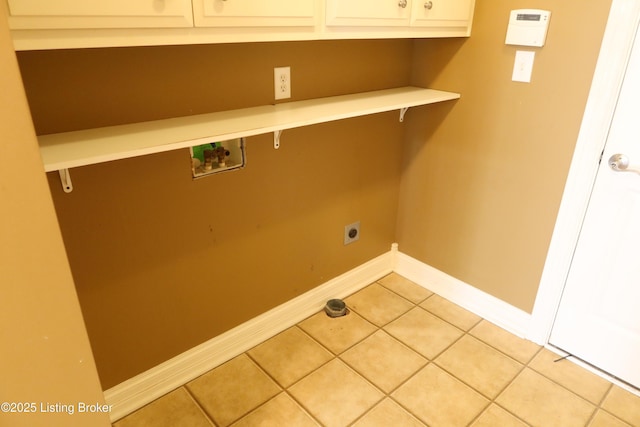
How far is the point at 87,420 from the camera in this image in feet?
3.01

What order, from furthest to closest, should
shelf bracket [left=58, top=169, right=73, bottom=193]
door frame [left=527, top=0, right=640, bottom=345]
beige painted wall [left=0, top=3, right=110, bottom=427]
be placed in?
door frame [left=527, top=0, right=640, bottom=345], shelf bracket [left=58, top=169, right=73, bottom=193], beige painted wall [left=0, top=3, right=110, bottom=427]

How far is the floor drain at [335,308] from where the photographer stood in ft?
7.68

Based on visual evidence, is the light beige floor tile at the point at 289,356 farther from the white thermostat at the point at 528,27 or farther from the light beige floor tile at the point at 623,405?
the white thermostat at the point at 528,27

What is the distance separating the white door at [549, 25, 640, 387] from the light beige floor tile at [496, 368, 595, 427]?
27 cm

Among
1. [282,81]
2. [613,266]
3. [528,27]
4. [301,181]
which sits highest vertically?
[528,27]

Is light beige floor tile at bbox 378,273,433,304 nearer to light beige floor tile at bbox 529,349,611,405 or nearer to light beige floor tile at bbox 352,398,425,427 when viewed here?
light beige floor tile at bbox 529,349,611,405

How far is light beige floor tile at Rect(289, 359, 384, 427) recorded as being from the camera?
177 centimetres

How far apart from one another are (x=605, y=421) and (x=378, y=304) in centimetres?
113

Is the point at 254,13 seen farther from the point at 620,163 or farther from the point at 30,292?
the point at 620,163

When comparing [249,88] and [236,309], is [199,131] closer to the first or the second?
[249,88]

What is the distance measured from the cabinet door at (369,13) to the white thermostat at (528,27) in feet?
1.68

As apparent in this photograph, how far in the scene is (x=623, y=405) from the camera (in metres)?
1.84

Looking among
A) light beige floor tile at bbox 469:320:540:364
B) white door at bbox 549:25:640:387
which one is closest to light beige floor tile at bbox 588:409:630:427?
white door at bbox 549:25:640:387

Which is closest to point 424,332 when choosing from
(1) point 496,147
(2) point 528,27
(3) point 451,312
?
(3) point 451,312
